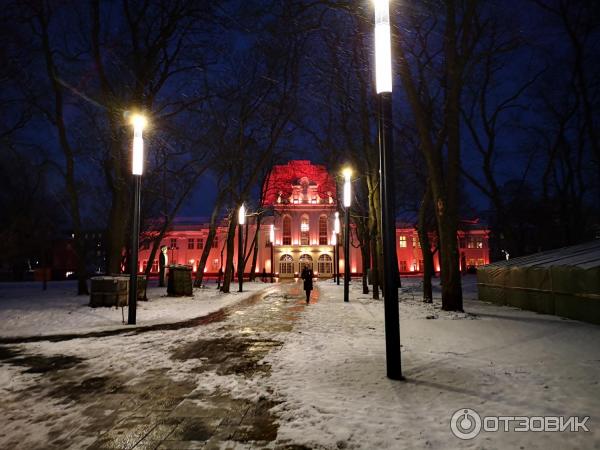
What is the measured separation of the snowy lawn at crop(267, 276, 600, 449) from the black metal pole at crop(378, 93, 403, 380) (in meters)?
0.34

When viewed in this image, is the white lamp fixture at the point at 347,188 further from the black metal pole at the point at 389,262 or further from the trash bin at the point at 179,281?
the black metal pole at the point at 389,262

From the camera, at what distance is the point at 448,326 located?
35.5 ft

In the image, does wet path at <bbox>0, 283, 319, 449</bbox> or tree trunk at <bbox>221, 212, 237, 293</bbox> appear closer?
wet path at <bbox>0, 283, 319, 449</bbox>

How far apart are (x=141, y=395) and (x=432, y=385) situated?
12.7 ft

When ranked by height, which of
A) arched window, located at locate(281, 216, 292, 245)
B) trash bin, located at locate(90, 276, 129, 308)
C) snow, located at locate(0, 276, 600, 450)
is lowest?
snow, located at locate(0, 276, 600, 450)

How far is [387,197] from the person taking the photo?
6070mm

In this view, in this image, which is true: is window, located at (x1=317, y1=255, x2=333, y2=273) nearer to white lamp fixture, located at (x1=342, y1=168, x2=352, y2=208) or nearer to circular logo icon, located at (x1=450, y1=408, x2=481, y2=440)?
white lamp fixture, located at (x1=342, y1=168, x2=352, y2=208)

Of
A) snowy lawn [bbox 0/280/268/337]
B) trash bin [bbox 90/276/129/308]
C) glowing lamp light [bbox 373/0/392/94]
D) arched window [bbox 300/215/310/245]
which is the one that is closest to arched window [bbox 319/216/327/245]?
arched window [bbox 300/215/310/245]

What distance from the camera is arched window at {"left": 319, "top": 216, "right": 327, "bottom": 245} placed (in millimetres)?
67188

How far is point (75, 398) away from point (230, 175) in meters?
22.1

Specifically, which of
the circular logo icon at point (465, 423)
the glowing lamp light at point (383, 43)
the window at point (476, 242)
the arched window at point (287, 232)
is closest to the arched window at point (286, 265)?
the arched window at point (287, 232)

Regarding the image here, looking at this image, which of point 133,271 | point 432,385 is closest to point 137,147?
point 133,271

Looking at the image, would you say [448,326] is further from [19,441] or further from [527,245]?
[527,245]

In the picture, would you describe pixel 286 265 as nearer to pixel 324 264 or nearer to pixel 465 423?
pixel 324 264
